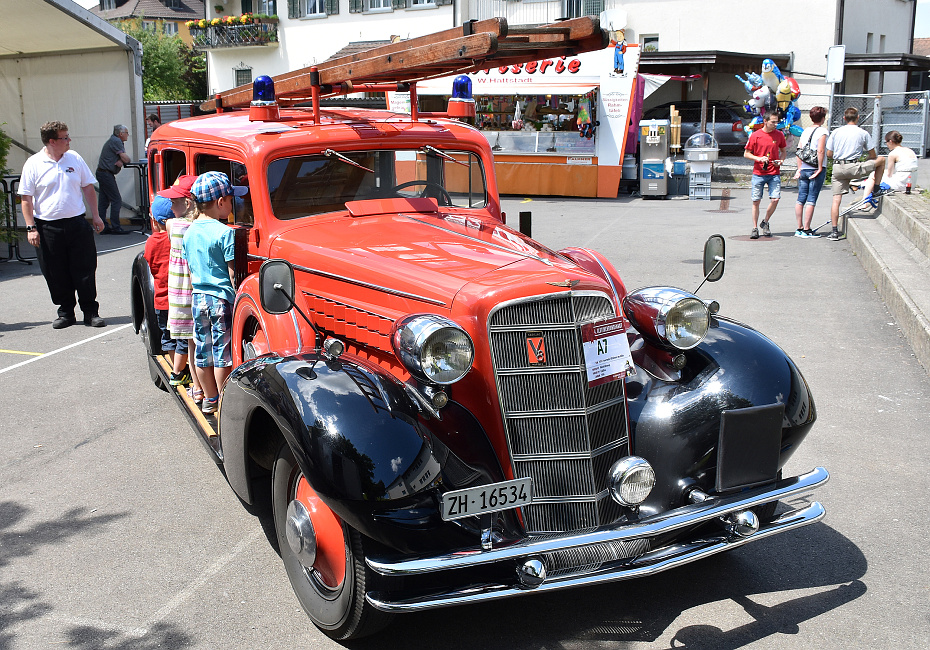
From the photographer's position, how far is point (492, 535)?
282 centimetres

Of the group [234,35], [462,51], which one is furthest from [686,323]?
[234,35]

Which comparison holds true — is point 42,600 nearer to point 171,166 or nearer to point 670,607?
point 670,607

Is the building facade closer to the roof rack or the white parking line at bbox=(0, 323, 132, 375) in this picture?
the white parking line at bbox=(0, 323, 132, 375)

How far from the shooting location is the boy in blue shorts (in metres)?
4.45

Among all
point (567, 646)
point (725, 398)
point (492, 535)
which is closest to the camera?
point (492, 535)

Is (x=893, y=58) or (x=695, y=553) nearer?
(x=695, y=553)

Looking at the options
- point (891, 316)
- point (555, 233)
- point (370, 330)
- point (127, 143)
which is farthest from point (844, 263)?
point (127, 143)

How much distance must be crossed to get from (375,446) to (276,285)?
0.85 metres

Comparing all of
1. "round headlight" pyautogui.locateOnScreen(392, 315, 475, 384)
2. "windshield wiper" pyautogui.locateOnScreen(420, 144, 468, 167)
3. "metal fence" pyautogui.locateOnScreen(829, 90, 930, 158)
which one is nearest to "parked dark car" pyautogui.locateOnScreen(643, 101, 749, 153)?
"metal fence" pyautogui.locateOnScreen(829, 90, 930, 158)

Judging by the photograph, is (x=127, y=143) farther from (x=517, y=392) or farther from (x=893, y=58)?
(x=893, y=58)

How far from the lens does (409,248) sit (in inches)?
149

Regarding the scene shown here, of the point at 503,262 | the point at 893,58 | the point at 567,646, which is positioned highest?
the point at 893,58

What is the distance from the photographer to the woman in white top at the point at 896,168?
12.4 metres

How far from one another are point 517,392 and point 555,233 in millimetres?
10051
